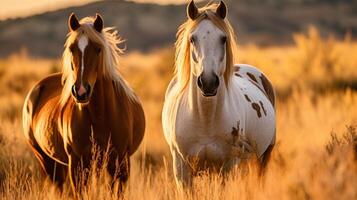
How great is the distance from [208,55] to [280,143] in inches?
101

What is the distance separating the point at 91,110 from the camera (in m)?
6.50

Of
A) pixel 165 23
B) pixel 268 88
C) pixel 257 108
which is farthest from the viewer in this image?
pixel 165 23

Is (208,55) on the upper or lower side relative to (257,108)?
upper

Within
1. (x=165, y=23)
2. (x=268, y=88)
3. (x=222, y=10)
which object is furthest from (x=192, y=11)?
(x=165, y=23)

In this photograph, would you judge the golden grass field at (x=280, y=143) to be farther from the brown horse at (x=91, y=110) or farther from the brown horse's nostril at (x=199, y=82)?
the brown horse's nostril at (x=199, y=82)

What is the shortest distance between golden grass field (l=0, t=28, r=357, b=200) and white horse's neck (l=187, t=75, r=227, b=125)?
1.69 feet

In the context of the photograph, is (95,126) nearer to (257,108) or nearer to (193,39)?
(193,39)

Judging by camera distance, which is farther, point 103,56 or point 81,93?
point 103,56

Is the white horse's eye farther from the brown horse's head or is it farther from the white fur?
the brown horse's head

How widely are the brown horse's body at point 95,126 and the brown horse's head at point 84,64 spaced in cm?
30

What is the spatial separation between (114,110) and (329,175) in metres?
2.90

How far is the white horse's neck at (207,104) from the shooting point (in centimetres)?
637

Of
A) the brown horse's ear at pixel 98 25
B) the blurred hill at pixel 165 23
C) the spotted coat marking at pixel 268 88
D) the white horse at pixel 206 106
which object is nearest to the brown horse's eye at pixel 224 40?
the white horse at pixel 206 106

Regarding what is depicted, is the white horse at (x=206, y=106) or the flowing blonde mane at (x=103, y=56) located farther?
the flowing blonde mane at (x=103, y=56)
